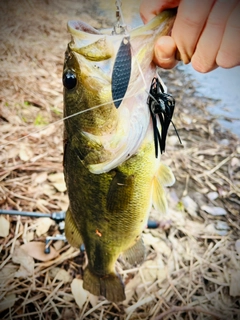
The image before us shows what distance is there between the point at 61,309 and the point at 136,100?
149 centimetres

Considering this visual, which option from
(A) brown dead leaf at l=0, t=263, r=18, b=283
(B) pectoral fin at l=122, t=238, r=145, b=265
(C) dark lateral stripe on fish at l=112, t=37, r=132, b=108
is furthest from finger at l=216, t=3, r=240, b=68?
(A) brown dead leaf at l=0, t=263, r=18, b=283

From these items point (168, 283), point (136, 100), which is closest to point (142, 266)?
point (168, 283)

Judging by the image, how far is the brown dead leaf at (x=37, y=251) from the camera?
7.29ft

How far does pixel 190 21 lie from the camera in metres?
0.97

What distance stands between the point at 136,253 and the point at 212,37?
3.71 feet

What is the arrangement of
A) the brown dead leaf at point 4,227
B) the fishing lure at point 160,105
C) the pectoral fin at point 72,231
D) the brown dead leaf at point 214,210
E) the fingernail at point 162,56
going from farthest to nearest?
the brown dead leaf at point 214,210 → the brown dead leaf at point 4,227 → the pectoral fin at point 72,231 → the fishing lure at point 160,105 → the fingernail at point 162,56

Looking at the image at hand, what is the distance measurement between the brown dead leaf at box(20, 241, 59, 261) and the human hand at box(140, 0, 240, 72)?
1590 mm

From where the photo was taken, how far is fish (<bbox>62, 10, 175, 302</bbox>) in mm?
1070

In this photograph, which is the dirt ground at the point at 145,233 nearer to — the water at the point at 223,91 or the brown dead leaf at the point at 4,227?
the brown dead leaf at the point at 4,227

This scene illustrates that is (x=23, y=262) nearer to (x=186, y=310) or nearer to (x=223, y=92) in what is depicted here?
(x=186, y=310)

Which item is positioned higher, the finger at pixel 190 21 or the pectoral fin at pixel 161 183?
the finger at pixel 190 21

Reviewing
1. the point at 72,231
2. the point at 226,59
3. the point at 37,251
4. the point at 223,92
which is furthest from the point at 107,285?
the point at 223,92

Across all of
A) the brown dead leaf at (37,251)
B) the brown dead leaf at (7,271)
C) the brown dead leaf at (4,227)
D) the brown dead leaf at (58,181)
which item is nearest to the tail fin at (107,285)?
the brown dead leaf at (37,251)

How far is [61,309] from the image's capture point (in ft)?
6.82
